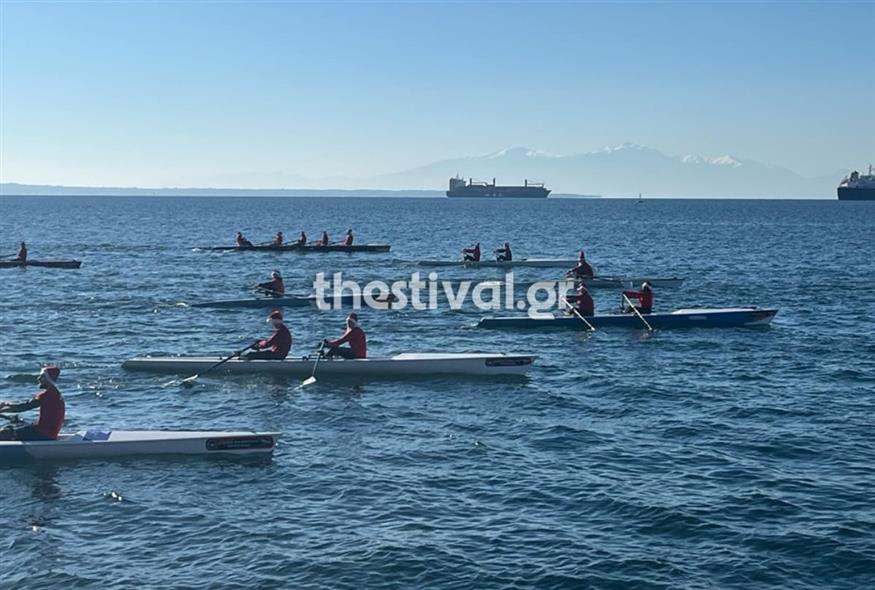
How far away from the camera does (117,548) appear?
52.0 feet

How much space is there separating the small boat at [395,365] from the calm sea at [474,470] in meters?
0.47

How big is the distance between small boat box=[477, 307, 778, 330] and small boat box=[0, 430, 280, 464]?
62.1 ft

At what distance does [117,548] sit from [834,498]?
13.4 metres

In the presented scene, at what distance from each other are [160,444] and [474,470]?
6.98 metres

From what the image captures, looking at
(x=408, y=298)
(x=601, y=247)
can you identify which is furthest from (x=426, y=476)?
(x=601, y=247)

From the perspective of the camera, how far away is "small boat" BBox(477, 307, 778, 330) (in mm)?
37656

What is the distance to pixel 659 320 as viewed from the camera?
3766cm

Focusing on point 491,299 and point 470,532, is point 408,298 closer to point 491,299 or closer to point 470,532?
point 491,299

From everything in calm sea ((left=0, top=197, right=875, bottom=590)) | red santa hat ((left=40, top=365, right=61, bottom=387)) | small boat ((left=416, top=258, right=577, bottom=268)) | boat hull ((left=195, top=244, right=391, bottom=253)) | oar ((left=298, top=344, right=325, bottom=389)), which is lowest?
calm sea ((left=0, top=197, right=875, bottom=590))

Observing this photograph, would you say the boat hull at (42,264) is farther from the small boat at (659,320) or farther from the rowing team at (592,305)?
the rowing team at (592,305)

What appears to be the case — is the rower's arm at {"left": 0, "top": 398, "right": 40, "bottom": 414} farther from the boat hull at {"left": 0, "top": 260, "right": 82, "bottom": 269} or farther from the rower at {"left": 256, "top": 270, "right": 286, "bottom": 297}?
the boat hull at {"left": 0, "top": 260, "right": 82, "bottom": 269}

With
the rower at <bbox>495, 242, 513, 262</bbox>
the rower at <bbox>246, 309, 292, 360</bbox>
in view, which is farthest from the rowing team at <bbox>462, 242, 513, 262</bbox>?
the rower at <bbox>246, 309, 292, 360</bbox>

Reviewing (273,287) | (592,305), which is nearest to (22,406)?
(592,305)

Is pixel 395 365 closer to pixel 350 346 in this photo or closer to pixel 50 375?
pixel 350 346
